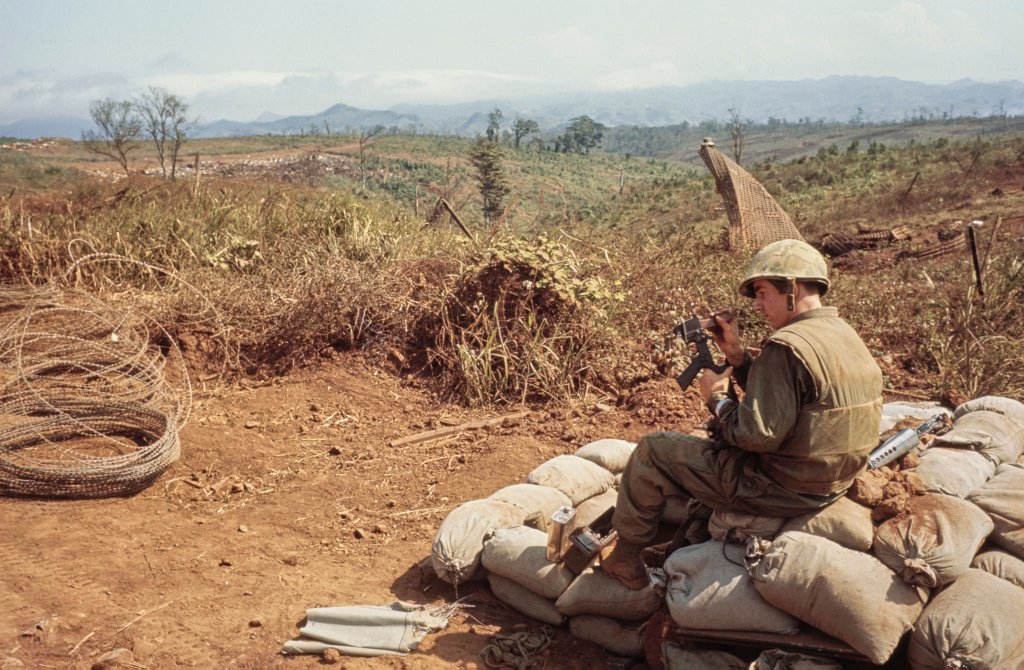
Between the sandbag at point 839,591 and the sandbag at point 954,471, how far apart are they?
0.63m

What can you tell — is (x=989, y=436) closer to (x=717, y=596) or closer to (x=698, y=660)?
(x=717, y=596)

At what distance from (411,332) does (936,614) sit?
4650mm

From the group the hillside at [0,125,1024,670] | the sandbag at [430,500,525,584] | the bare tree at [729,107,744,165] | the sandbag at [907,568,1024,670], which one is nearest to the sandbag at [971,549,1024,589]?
the sandbag at [907,568,1024,670]

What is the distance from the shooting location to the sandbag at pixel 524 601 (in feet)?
10.7

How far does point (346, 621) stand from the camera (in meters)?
3.11

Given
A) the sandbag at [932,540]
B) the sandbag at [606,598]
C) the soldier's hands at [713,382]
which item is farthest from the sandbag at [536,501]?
the sandbag at [932,540]

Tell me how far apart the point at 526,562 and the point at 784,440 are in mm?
1272

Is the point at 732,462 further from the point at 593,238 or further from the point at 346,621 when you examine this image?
the point at 593,238

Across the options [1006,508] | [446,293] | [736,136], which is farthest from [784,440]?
[736,136]

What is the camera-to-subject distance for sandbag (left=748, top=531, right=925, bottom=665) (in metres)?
2.44

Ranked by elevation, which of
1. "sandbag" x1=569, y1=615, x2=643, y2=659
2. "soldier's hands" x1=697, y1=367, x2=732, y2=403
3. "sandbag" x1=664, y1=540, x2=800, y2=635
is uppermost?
"soldier's hands" x1=697, y1=367, x2=732, y2=403

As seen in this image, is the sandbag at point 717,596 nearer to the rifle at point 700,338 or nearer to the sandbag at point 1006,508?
the rifle at point 700,338

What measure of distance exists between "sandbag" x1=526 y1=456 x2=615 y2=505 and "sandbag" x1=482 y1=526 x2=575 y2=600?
1.38ft

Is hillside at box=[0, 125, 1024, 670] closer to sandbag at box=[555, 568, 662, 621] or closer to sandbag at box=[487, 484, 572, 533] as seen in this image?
sandbag at box=[555, 568, 662, 621]
